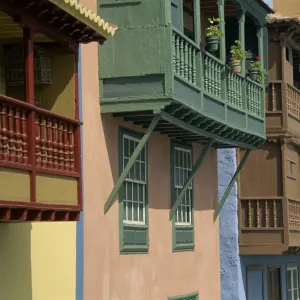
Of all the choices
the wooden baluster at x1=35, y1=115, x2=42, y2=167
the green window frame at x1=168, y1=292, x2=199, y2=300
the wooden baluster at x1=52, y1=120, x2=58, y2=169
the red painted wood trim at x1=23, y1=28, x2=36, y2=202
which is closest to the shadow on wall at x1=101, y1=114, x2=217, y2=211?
the green window frame at x1=168, y1=292, x2=199, y2=300

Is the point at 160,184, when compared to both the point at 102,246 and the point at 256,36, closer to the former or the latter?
the point at 102,246

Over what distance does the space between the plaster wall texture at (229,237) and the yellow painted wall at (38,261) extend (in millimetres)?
7977

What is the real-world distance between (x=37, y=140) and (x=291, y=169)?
1262 centimetres

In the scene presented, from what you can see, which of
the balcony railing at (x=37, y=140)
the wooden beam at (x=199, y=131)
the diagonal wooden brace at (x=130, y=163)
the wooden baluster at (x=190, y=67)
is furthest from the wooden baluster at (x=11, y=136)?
the wooden baluster at (x=190, y=67)

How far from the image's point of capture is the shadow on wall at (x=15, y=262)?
1180 centimetres

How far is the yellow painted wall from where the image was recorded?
11.9 meters

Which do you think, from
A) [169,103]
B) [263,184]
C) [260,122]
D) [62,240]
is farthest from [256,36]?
[62,240]

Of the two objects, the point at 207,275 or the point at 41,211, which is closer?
the point at 41,211

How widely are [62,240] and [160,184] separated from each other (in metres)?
4.37

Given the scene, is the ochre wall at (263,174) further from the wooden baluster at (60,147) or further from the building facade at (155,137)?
the wooden baluster at (60,147)

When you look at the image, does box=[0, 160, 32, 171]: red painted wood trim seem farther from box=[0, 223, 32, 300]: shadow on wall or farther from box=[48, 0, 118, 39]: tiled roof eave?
box=[48, 0, 118, 39]: tiled roof eave

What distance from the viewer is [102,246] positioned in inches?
572

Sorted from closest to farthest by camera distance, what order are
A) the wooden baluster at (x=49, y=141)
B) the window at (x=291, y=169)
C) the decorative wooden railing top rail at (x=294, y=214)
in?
1. the wooden baluster at (x=49, y=141)
2. the decorative wooden railing top rail at (x=294, y=214)
3. the window at (x=291, y=169)

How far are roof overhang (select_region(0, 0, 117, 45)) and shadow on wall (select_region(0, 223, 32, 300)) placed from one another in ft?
7.99
